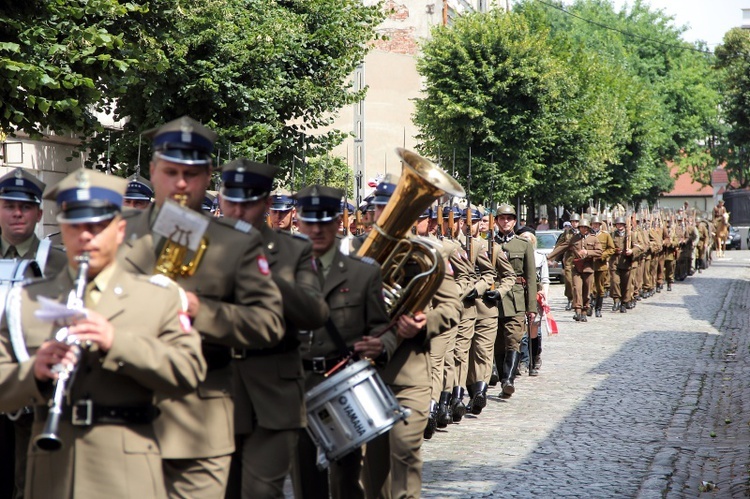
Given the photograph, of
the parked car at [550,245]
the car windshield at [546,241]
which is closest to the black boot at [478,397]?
the parked car at [550,245]

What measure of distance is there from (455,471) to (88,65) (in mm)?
5780

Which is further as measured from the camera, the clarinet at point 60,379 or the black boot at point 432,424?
the black boot at point 432,424

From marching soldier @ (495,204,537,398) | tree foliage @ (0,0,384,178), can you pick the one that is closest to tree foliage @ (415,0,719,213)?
tree foliage @ (0,0,384,178)

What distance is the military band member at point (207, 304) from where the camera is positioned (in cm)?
528

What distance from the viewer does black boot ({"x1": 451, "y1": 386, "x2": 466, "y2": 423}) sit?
12.7m

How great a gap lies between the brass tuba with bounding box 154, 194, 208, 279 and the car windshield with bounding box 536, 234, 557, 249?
109 feet

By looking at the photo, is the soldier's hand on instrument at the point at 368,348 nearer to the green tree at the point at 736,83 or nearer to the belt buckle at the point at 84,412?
the belt buckle at the point at 84,412

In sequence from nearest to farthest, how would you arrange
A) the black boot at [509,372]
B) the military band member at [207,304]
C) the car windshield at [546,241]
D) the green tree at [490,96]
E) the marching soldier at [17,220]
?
the military band member at [207,304] → the marching soldier at [17,220] → the black boot at [509,372] → the car windshield at [546,241] → the green tree at [490,96]

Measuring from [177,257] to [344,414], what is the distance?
1.70 m

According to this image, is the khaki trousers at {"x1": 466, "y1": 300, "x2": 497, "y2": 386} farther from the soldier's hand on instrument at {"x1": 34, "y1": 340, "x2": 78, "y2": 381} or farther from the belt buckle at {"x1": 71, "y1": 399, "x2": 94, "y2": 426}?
the soldier's hand on instrument at {"x1": 34, "y1": 340, "x2": 78, "y2": 381}

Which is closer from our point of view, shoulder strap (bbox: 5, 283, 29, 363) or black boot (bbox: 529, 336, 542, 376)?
shoulder strap (bbox: 5, 283, 29, 363)

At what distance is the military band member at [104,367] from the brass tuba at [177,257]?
1.29 ft

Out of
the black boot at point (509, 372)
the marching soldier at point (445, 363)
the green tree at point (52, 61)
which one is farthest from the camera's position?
the black boot at point (509, 372)

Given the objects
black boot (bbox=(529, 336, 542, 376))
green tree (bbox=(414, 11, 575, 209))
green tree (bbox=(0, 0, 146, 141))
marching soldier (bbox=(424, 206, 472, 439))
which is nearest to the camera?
marching soldier (bbox=(424, 206, 472, 439))
